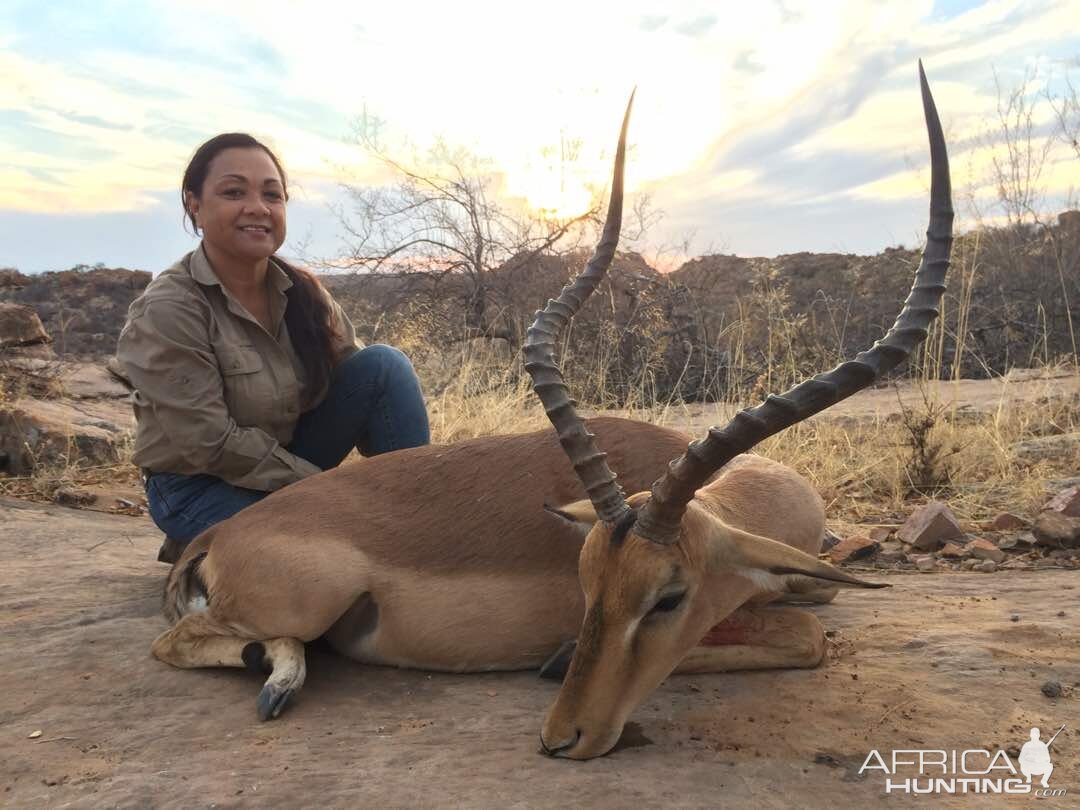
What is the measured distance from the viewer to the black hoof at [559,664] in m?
3.43

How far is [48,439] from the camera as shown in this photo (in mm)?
7875

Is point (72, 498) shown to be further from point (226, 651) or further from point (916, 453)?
point (916, 453)

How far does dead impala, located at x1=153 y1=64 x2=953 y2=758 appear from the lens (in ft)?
9.41

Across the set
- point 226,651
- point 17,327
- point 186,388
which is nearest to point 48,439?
point 17,327

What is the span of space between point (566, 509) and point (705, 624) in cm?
70

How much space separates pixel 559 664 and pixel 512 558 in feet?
1.57

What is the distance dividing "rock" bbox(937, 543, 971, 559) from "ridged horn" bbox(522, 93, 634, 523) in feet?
10.3

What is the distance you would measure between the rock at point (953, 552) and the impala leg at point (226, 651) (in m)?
3.91

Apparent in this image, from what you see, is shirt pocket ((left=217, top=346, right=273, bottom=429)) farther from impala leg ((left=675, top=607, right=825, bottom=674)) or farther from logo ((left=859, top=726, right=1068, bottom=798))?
logo ((left=859, top=726, right=1068, bottom=798))

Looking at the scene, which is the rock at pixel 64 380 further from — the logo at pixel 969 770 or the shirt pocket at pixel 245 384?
the logo at pixel 969 770

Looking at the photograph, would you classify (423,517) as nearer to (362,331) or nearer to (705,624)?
(705,624)

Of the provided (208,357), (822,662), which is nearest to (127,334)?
(208,357)

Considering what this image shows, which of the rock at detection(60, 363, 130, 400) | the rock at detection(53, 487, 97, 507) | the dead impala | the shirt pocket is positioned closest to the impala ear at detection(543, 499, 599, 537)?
the dead impala

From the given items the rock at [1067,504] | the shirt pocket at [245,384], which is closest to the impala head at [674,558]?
the shirt pocket at [245,384]
